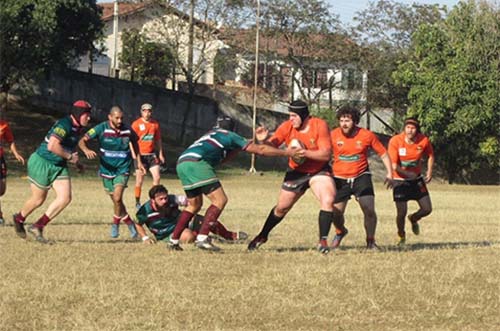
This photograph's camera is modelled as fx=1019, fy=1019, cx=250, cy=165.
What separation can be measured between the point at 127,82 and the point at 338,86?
12.6m

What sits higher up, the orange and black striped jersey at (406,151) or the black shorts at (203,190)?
the orange and black striped jersey at (406,151)

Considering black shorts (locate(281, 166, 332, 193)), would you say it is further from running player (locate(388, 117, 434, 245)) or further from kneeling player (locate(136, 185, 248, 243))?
running player (locate(388, 117, 434, 245))

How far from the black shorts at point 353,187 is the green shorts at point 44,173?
404cm

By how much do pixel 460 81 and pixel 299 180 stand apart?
40.1m

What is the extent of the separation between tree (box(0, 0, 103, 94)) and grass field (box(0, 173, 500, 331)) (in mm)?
29590

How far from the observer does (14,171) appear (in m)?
45.9

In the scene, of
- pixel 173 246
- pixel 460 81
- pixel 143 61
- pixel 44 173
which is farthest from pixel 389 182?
pixel 143 61

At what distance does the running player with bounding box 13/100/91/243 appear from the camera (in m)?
14.8

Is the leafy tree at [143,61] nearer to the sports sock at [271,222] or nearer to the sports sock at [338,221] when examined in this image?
the sports sock at [338,221]

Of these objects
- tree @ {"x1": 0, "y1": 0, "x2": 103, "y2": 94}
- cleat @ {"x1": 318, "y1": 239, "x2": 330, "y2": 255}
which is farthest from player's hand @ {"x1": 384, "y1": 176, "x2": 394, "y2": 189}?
tree @ {"x1": 0, "y1": 0, "x2": 103, "y2": 94}

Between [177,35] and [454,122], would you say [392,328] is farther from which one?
[177,35]

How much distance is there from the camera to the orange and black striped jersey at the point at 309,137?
1354 cm

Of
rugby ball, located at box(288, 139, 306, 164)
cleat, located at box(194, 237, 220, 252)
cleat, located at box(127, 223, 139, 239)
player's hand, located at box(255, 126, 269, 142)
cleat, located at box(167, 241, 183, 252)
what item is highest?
player's hand, located at box(255, 126, 269, 142)

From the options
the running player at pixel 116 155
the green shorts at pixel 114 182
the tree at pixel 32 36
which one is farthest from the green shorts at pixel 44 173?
the tree at pixel 32 36
